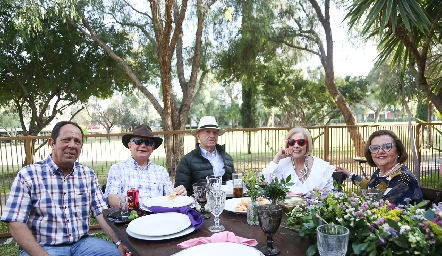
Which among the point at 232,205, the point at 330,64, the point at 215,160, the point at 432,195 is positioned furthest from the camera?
the point at 330,64

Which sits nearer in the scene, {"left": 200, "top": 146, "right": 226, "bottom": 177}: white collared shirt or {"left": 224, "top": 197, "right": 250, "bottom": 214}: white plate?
{"left": 224, "top": 197, "right": 250, "bottom": 214}: white plate

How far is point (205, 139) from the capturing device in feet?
11.9

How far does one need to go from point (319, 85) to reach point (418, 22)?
35.2ft

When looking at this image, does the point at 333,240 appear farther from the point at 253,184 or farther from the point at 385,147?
the point at 385,147

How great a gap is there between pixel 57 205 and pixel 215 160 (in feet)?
5.66

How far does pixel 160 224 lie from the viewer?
6.24 ft

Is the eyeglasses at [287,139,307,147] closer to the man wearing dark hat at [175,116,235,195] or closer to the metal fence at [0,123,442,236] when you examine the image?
the man wearing dark hat at [175,116,235,195]

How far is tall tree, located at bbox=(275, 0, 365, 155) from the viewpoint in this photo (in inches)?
461

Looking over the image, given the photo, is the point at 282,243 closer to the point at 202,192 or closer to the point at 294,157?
the point at 202,192

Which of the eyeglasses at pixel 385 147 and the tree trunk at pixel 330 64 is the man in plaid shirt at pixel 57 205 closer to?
the eyeglasses at pixel 385 147

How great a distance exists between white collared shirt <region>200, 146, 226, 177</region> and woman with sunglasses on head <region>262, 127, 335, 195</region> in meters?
0.71

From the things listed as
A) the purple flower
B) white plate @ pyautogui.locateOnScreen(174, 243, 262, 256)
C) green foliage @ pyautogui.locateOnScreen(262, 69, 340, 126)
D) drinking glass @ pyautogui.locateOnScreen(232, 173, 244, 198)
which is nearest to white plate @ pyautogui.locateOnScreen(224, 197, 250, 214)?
drinking glass @ pyautogui.locateOnScreen(232, 173, 244, 198)

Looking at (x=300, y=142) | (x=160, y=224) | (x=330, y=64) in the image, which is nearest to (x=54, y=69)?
(x=330, y=64)

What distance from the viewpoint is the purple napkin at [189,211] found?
6.10ft
